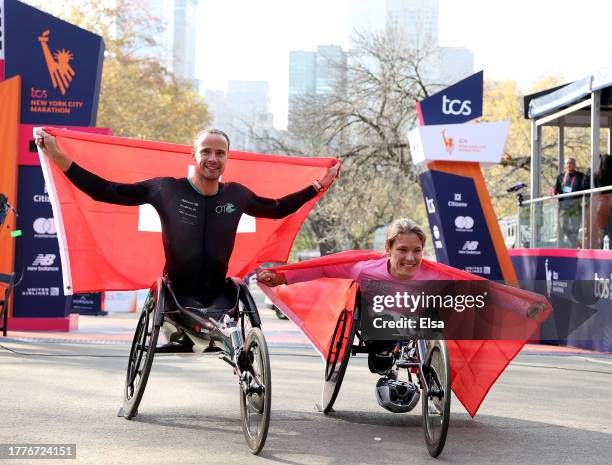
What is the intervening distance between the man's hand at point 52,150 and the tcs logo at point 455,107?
1297 centimetres

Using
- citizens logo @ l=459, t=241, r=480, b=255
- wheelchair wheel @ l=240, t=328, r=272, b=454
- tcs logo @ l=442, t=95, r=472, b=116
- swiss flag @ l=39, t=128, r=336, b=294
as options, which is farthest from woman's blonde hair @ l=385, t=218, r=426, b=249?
tcs logo @ l=442, t=95, r=472, b=116

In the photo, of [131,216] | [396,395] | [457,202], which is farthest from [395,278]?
[457,202]

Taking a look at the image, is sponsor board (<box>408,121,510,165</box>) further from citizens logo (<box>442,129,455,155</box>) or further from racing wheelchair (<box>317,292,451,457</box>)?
racing wheelchair (<box>317,292,451,457</box>)

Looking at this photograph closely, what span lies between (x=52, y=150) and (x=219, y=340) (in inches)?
73.2

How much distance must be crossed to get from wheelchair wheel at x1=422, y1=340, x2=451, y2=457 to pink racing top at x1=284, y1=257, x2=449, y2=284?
0.90 meters

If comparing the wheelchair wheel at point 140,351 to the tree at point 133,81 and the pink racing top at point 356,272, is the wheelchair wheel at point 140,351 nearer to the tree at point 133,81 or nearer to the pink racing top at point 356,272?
the pink racing top at point 356,272

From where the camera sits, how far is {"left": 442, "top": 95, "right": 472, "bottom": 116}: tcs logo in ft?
64.0

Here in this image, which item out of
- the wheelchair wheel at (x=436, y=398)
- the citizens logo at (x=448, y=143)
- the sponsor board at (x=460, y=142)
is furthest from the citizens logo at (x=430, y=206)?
the wheelchair wheel at (x=436, y=398)

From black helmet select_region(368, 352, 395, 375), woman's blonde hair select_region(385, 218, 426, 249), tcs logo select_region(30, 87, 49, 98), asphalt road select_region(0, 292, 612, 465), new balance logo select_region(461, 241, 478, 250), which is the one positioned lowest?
asphalt road select_region(0, 292, 612, 465)

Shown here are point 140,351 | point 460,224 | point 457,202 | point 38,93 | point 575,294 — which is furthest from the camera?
point 460,224

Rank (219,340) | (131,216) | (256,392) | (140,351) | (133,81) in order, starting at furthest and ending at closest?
(133,81), (131,216), (140,351), (219,340), (256,392)

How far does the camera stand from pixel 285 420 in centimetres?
748

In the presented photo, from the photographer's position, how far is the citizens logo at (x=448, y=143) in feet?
61.4

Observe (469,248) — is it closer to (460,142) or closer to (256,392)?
(460,142)
